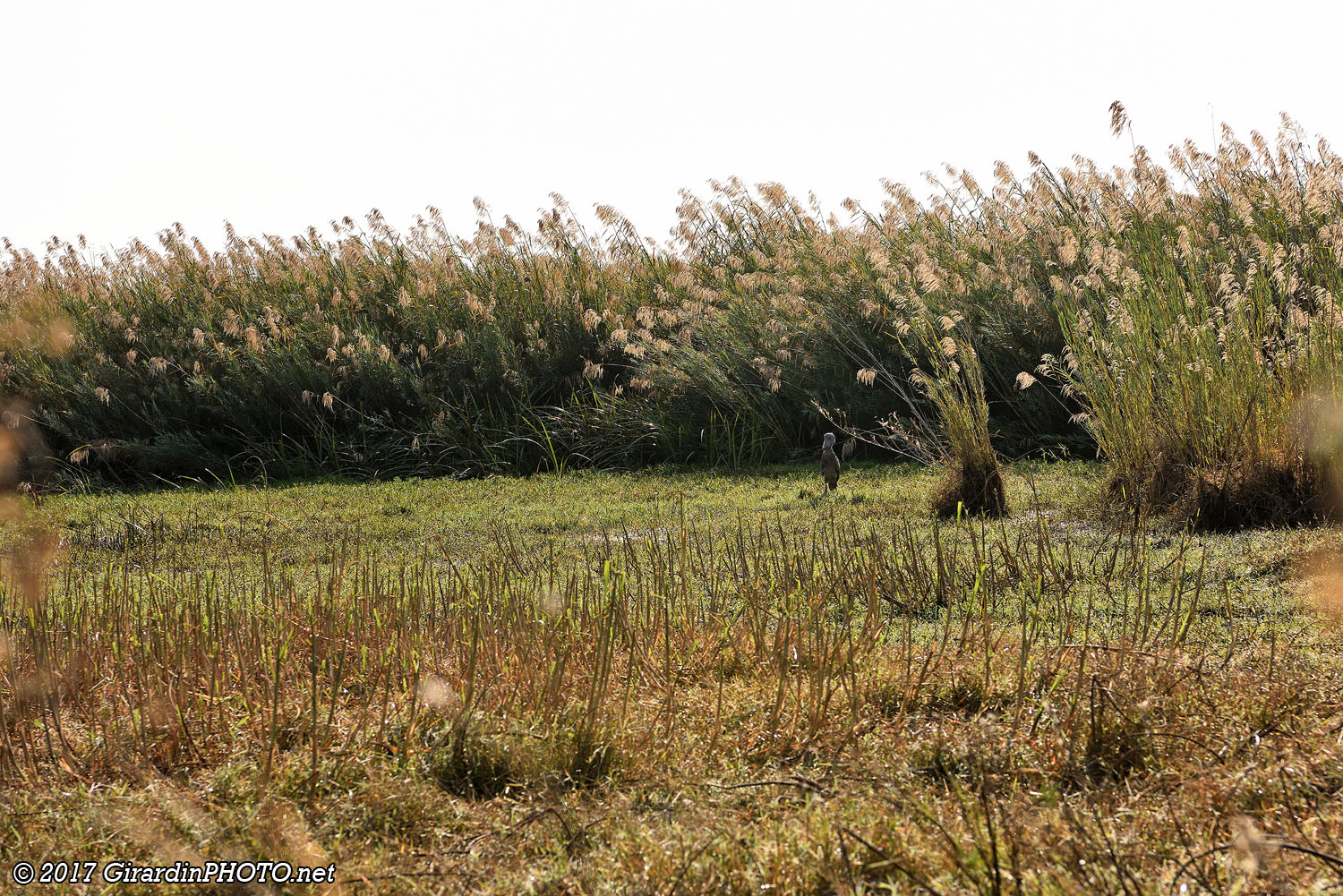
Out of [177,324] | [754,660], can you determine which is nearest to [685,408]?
[177,324]

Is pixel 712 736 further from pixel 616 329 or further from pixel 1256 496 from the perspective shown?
pixel 616 329

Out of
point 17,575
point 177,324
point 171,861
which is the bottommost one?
point 171,861

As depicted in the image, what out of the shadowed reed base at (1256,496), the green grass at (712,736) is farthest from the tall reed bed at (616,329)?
the green grass at (712,736)

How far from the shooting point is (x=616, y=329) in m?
8.42

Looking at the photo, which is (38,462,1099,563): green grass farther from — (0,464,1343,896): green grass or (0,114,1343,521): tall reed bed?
(0,464,1343,896): green grass

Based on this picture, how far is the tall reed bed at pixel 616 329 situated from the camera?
7492 mm

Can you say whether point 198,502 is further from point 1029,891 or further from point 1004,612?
point 1029,891

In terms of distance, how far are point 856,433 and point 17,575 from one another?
196 inches

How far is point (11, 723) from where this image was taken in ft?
8.45

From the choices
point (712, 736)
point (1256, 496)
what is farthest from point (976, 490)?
point (712, 736)

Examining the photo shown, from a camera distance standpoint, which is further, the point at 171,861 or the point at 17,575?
the point at 17,575

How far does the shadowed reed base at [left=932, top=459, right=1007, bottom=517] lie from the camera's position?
5.45 meters

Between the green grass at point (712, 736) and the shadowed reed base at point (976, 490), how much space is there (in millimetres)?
1446

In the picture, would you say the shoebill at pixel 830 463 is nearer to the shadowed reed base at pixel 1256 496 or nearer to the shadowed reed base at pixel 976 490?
the shadowed reed base at pixel 976 490
